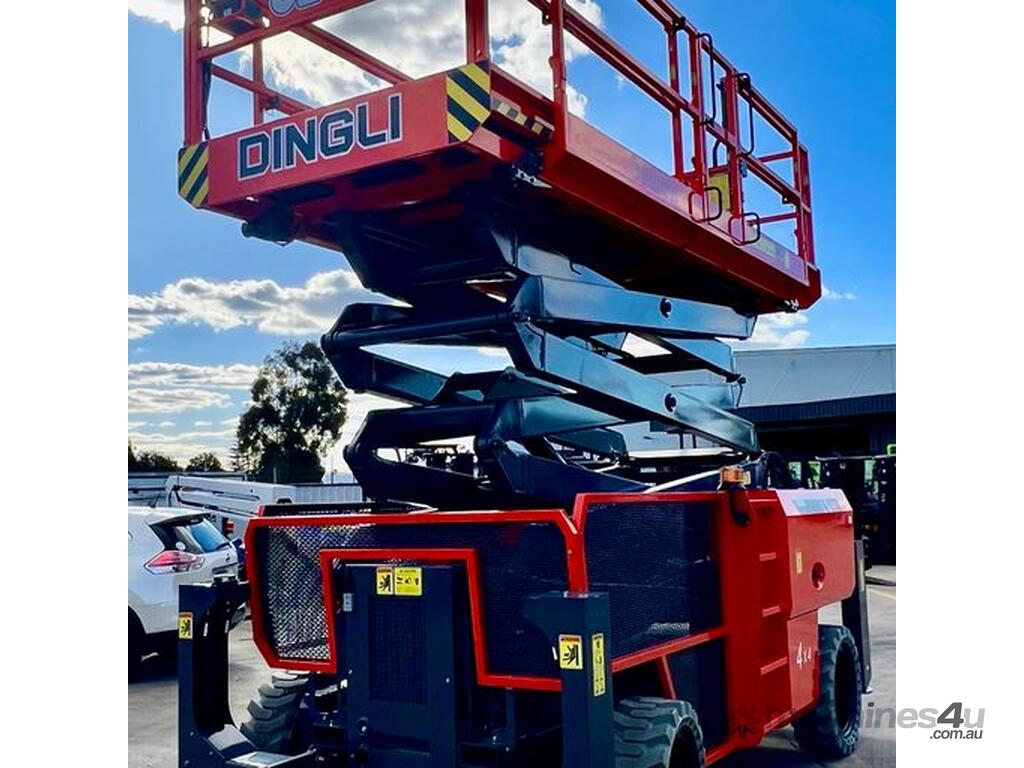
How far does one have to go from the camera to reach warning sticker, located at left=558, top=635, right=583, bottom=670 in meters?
2.71

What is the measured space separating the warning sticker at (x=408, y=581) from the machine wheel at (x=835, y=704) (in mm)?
2272

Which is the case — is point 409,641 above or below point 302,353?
below

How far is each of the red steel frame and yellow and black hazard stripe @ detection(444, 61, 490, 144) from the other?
5 cm

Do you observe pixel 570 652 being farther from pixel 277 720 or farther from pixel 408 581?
pixel 277 720

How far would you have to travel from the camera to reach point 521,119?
310 centimetres

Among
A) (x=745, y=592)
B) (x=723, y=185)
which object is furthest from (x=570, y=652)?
(x=723, y=185)

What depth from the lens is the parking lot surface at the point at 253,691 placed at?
4762mm

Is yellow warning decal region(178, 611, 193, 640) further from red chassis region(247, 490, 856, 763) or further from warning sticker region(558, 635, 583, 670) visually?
warning sticker region(558, 635, 583, 670)

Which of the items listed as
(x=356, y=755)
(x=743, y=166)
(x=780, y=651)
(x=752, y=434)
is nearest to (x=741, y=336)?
(x=752, y=434)

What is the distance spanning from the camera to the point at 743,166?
14.5 ft

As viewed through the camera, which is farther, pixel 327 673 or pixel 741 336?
pixel 741 336

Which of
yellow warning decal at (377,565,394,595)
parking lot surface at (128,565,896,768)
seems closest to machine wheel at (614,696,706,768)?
yellow warning decal at (377,565,394,595)
